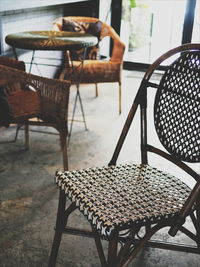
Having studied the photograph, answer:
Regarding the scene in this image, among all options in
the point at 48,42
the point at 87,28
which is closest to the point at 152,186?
the point at 48,42

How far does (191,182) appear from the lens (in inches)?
96.7

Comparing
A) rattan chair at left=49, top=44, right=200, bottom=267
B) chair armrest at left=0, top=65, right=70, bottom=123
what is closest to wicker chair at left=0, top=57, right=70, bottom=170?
chair armrest at left=0, top=65, right=70, bottom=123

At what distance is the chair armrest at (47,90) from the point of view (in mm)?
2168

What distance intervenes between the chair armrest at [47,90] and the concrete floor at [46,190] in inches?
17.0

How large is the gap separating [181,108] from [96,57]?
2529 mm

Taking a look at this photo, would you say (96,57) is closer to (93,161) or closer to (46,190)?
(93,161)

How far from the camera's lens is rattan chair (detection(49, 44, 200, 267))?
123 centimetres

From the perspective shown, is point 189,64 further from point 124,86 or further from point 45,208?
point 124,86

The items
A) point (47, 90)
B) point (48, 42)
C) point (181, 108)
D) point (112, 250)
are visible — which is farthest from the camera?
point (48, 42)

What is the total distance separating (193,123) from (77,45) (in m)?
1.38

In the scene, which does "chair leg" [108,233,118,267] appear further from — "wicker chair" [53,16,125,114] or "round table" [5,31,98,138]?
"wicker chair" [53,16,125,114]

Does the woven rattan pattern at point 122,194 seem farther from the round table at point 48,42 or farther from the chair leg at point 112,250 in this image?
the round table at point 48,42

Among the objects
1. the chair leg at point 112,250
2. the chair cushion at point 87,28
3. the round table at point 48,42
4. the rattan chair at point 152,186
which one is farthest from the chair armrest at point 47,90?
the chair cushion at point 87,28

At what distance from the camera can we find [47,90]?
7.20 ft
